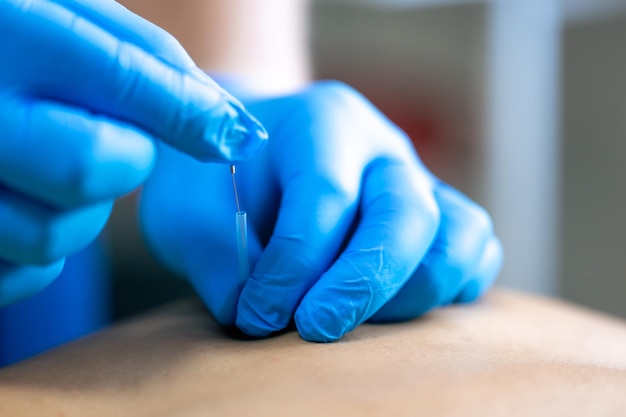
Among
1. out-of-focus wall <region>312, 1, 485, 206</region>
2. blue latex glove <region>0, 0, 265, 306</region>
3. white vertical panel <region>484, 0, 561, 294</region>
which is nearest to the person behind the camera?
blue latex glove <region>0, 0, 265, 306</region>

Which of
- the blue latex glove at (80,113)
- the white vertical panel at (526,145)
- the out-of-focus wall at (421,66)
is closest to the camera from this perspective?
the blue latex glove at (80,113)

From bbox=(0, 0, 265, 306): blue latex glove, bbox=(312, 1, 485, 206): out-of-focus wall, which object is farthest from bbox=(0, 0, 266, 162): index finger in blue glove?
bbox=(312, 1, 485, 206): out-of-focus wall

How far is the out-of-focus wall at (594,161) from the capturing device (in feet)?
5.65

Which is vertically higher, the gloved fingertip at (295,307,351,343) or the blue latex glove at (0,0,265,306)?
the blue latex glove at (0,0,265,306)

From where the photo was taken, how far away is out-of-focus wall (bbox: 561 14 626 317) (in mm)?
1721

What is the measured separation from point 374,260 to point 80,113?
1.06ft

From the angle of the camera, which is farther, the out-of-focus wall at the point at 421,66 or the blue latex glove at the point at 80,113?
the out-of-focus wall at the point at 421,66

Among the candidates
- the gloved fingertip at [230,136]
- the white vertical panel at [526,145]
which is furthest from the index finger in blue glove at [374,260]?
the white vertical panel at [526,145]

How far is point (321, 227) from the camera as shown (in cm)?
67

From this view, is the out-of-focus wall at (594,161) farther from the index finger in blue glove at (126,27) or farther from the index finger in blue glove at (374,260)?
the index finger in blue glove at (126,27)

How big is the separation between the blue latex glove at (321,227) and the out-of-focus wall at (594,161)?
39.0 inches

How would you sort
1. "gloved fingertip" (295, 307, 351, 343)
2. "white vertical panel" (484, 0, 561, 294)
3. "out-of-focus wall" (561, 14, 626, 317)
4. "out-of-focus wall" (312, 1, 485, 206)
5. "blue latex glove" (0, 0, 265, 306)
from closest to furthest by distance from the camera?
"blue latex glove" (0, 0, 265, 306) → "gloved fingertip" (295, 307, 351, 343) → "out-of-focus wall" (561, 14, 626, 317) → "white vertical panel" (484, 0, 561, 294) → "out-of-focus wall" (312, 1, 485, 206)

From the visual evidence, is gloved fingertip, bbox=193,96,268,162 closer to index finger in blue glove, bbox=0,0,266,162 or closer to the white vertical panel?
index finger in blue glove, bbox=0,0,266,162

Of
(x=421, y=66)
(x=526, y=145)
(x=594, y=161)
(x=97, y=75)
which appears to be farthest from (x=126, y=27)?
(x=421, y=66)
